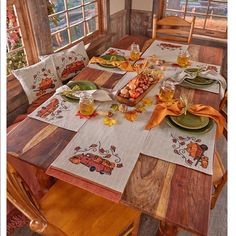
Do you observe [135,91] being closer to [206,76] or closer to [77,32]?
[206,76]

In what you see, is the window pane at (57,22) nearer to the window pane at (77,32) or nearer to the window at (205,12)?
the window pane at (77,32)

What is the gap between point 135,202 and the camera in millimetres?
914

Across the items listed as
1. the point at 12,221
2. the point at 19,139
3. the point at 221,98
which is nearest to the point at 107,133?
the point at 19,139

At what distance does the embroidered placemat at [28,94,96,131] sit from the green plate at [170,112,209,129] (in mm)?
514

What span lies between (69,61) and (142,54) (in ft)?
2.12

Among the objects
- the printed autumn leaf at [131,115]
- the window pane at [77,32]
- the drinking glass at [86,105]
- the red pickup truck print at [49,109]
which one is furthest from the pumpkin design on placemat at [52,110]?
the window pane at [77,32]

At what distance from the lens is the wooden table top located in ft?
2.86

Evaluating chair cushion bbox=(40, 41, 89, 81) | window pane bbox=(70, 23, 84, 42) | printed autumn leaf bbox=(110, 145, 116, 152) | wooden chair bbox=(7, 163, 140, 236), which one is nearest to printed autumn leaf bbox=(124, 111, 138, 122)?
printed autumn leaf bbox=(110, 145, 116, 152)

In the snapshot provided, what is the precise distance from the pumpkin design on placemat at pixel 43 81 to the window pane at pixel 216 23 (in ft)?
7.06

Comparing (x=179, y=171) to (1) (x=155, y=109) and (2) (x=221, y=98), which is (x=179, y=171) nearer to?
(1) (x=155, y=109)

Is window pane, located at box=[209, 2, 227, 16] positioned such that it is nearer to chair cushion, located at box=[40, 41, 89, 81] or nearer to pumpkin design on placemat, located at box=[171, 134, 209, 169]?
chair cushion, located at box=[40, 41, 89, 81]

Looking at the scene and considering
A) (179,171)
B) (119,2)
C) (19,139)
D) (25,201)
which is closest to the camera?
(25,201)

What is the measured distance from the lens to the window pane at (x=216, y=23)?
2.91 m

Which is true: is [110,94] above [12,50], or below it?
below
